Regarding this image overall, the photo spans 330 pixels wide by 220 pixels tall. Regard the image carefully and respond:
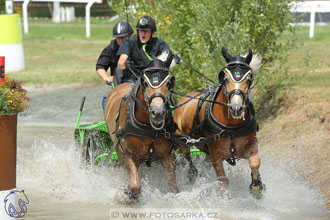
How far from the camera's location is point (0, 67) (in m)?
7.01

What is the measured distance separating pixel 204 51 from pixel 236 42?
821 millimetres

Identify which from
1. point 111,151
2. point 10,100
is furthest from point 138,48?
point 10,100

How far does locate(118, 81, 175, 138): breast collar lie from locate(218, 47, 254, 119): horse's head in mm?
771

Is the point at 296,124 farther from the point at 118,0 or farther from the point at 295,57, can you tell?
the point at 295,57

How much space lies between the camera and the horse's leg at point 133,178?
7383 millimetres

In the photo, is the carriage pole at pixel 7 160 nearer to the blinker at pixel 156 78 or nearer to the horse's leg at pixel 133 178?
the horse's leg at pixel 133 178

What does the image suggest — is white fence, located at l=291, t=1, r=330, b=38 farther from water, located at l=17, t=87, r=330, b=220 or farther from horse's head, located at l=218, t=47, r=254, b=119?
horse's head, located at l=218, t=47, r=254, b=119

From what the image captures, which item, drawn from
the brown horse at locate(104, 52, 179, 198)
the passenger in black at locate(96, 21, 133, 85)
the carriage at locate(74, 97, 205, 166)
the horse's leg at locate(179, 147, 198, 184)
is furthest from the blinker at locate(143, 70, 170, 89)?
the passenger in black at locate(96, 21, 133, 85)

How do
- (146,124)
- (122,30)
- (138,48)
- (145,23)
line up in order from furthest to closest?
(122,30)
(138,48)
(145,23)
(146,124)

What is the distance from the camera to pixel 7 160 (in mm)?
6762

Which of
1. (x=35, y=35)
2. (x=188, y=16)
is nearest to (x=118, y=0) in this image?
(x=188, y=16)

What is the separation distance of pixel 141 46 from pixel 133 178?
2.00 m

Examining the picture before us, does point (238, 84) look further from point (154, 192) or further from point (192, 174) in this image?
point (192, 174)

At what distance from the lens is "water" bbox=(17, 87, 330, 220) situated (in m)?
7.56
